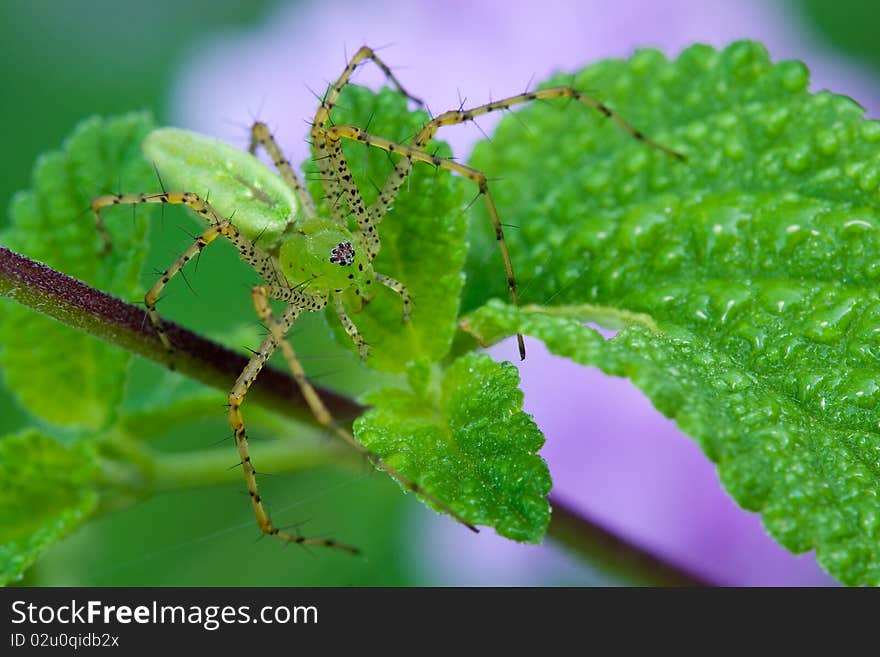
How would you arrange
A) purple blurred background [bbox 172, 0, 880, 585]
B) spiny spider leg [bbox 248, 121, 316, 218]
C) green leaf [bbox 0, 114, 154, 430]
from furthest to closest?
purple blurred background [bbox 172, 0, 880, 585] → spiny spider leg [bbox 248, 121, 316, 218] → green leaf [bbox 0, 114, 154, 430]

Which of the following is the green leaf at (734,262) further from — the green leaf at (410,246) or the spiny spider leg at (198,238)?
the spiny spider leg at (198,238)

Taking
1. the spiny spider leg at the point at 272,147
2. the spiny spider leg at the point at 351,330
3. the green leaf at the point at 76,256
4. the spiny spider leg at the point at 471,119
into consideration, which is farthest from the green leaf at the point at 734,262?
the green leaf at the point at 76,256

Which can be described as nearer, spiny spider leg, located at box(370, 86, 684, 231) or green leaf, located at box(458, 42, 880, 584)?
green leaf, located at box(458, 42, 880, 584)

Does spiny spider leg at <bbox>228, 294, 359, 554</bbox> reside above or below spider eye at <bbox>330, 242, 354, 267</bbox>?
below

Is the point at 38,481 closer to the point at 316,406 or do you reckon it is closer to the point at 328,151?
the point at 316,406

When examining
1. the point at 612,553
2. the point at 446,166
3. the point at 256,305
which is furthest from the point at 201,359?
the point at 612,553

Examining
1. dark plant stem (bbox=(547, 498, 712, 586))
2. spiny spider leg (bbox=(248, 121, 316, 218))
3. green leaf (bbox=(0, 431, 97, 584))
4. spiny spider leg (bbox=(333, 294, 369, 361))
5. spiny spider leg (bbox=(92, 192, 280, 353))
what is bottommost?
dark plant stem (bbox=(547, 498, 712, 586))

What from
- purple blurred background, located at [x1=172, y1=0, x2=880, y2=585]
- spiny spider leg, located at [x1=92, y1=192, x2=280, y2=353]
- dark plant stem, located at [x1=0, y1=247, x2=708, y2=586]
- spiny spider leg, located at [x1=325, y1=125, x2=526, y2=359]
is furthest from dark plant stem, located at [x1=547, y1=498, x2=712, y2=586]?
spiny spider leg, located at [x1=92, y1=192, x2=280, y2=353]

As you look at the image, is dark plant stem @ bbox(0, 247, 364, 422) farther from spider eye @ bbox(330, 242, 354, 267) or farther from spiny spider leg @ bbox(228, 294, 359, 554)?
spider eye @ bbox(330, 242, 354, 267)
